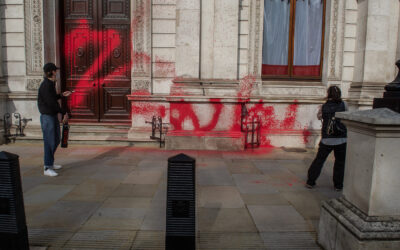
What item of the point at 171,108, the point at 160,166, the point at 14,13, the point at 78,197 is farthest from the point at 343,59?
the point at 14,13

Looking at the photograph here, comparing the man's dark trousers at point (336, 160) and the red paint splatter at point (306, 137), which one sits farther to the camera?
the red paint splatter at point (306, 137)

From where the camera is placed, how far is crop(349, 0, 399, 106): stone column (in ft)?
27.3

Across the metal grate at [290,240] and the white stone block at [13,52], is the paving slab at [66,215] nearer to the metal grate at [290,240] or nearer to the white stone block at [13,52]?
the metal grate at [290,240]

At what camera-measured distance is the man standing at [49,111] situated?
18.0 feet

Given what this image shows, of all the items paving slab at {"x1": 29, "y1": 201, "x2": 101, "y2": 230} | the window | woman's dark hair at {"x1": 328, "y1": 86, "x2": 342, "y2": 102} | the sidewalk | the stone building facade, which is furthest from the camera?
the window

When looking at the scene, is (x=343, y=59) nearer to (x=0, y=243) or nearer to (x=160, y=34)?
(x=160, y=34)

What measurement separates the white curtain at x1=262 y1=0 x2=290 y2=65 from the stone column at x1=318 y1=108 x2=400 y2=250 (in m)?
6.54

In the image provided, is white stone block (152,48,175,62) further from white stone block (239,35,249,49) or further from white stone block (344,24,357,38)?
white stone block (344,24,357,38)

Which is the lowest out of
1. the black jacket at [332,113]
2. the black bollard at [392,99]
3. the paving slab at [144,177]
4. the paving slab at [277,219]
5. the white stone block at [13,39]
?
the paving slab at [144,177]

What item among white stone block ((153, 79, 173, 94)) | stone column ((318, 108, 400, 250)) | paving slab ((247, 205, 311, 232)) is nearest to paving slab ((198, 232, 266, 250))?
paving slab ((247, 205, 311, 232))

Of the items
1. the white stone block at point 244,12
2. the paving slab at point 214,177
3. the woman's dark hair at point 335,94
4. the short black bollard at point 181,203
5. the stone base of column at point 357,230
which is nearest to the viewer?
the stone base of column at point 357,230

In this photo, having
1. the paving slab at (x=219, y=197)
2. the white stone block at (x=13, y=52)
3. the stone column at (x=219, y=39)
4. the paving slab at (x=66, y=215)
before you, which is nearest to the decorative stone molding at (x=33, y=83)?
the white stone block at (x=13, y=52)

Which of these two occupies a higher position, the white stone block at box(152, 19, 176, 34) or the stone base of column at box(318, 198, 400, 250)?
the white stone block at box(152, 19, 176, 34)

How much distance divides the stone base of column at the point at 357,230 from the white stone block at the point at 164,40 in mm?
6815
